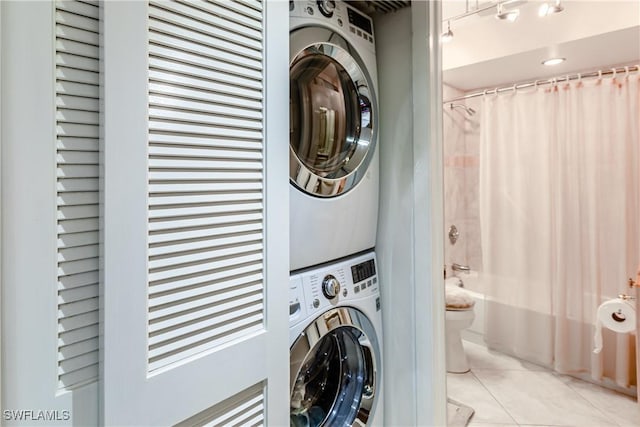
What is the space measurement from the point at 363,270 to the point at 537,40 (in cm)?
203

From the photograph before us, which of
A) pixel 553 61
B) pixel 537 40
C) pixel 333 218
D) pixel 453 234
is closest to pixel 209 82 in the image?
pixel 333 218

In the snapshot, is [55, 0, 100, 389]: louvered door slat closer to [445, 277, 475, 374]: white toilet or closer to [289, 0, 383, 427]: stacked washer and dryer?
[289, 0, 383, 427]: stacked washer and dryer

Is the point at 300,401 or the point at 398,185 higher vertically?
the point at 398,185

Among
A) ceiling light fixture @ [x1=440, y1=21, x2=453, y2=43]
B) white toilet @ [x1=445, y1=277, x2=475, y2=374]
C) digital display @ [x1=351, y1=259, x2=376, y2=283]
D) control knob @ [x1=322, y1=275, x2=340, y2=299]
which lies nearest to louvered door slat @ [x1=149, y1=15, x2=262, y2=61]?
control knob @ [x1=322, y1=275, x2=340, y2=299]

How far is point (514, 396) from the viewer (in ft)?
7.70

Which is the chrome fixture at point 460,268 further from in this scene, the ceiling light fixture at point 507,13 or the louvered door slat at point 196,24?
the louvered door slat at point 196,24

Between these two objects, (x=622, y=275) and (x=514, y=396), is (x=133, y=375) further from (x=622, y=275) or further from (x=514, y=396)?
(x=622, y=275)

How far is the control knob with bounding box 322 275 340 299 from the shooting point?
4.17ft

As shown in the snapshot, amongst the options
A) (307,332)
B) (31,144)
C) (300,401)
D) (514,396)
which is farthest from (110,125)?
(514,396)

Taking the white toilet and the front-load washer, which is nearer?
the front-load washer

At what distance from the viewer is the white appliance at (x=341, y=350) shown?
1.25 metres

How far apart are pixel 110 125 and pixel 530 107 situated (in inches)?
113

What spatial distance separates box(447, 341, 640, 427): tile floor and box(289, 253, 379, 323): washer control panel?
1.26 m

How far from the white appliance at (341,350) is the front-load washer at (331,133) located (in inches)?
2.9
